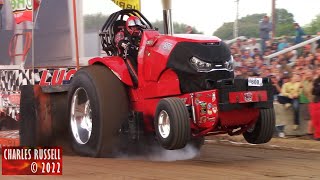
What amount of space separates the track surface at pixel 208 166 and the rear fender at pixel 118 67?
0.96m

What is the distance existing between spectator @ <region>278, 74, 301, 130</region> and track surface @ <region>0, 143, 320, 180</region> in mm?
1914

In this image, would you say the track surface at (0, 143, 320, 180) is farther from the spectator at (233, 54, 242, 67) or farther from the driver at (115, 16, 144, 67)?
the spectator at (233, 54, 242, 67)

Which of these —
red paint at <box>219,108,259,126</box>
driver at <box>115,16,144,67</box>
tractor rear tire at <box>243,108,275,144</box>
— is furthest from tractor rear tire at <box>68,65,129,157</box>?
tractor rear tire at <box>243,108,275,144</box>

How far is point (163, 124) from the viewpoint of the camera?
6676mm

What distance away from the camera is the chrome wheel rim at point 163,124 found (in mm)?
6590

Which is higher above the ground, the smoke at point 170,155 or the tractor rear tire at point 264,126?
the tractor rear tire at point 264,126

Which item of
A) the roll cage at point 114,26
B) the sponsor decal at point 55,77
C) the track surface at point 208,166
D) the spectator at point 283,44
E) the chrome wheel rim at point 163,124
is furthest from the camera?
the spectator at point 283,44

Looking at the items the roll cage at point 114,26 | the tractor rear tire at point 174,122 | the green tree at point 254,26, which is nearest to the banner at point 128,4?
the roll cage at point 114,26

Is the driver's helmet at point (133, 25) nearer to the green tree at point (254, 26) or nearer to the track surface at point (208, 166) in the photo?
the track surface at point (208, 166)

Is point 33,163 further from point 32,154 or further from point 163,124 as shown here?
point 163,124

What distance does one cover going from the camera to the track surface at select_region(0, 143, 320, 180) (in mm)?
5949

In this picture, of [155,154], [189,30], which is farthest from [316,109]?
[189,30]

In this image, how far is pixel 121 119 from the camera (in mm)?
7262

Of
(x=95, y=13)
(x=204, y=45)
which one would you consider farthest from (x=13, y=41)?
(x=204, y=45)
